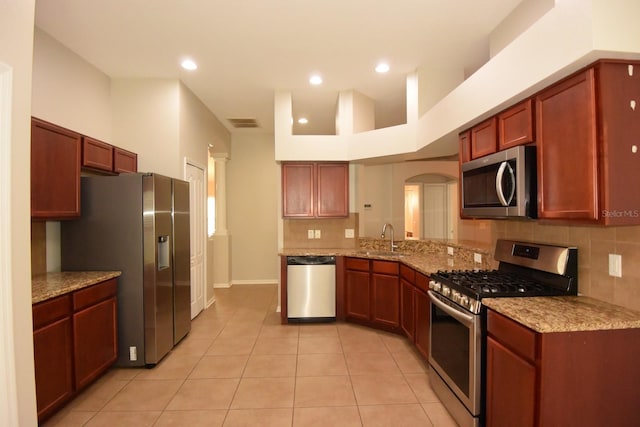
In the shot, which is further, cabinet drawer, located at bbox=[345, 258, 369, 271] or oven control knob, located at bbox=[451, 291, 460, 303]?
cabinet drawer, located at bbox=[345, 258, 369, 271]

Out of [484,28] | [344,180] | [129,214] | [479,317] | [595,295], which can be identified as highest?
[484,28]

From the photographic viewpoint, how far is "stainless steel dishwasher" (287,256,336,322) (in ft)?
13.2

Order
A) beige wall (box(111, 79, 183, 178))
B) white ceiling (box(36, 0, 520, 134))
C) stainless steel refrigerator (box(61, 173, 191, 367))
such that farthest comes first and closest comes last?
1. beige wall (box(111, 79, 183, 178))
2. stainless steel refrigerator (box(61, 173, 191, 367))
3. white ceiling (box(36, 0, 520, 134))

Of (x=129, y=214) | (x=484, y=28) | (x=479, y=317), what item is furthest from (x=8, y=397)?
(x=484, y=28)

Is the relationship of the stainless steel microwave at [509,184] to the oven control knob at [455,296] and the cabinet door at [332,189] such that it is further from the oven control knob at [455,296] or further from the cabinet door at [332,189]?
the cabinet door at [332,189]

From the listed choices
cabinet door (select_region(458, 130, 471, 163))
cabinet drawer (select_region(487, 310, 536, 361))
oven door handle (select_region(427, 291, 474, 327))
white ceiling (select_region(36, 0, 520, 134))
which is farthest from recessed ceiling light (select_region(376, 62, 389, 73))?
cabinet drawer (select_region(487, 310, 536, 361))

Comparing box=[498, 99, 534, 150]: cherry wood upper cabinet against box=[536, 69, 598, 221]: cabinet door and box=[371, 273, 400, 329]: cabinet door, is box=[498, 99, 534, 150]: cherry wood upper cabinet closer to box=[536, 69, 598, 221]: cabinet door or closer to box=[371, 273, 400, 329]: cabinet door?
box=[536, 69, 598, 221]: cabinet door

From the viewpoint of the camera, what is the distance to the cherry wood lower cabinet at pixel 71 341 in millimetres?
2084

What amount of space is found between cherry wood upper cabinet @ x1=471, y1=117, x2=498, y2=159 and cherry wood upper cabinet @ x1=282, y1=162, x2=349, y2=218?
203 centimetres

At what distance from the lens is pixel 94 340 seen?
8.48 feet

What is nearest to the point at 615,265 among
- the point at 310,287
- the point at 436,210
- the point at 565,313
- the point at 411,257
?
the point at 565,313

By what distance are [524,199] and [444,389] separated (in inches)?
56.3

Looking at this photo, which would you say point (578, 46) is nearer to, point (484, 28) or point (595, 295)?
point (595, 295)

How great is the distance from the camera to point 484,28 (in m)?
2.85
